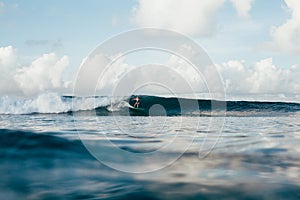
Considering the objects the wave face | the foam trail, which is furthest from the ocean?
the foam trail

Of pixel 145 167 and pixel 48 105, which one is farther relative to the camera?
pixel 48 105

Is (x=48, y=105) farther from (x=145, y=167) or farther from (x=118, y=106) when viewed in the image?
(x=145, y=167)

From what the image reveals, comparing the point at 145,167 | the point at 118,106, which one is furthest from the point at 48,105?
the point at 145,167

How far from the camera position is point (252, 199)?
4516mm

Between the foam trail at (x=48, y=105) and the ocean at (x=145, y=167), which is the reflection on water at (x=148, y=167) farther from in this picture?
the foam trail at (x=48, y=105)

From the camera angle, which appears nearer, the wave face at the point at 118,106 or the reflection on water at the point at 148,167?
the reflection on water at the point at 148,167

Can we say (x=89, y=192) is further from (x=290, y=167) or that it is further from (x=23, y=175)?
(x=290, y=167)

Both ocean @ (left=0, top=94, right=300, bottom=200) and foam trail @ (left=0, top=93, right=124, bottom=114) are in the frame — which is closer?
ocean @ (left=0, top=94, right=300, bottom=200)

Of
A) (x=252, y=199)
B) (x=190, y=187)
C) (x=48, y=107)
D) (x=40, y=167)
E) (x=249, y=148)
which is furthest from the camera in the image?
(x=48, y=107)

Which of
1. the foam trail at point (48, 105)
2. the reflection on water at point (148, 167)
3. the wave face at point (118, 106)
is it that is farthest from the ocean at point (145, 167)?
the foam trail at point (48, 105)

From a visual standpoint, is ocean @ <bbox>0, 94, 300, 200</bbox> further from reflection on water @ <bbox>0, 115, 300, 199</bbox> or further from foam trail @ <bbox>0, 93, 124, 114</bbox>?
foam trail @ <bbox>0, 93, 124, 114</bbox>

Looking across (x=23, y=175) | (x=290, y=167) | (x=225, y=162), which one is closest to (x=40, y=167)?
(x=23, y=175)

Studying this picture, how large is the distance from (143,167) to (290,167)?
259 cm

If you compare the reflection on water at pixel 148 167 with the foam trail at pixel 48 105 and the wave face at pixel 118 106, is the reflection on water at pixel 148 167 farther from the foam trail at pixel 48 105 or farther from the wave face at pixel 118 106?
the foam trail at pixel 48 105
